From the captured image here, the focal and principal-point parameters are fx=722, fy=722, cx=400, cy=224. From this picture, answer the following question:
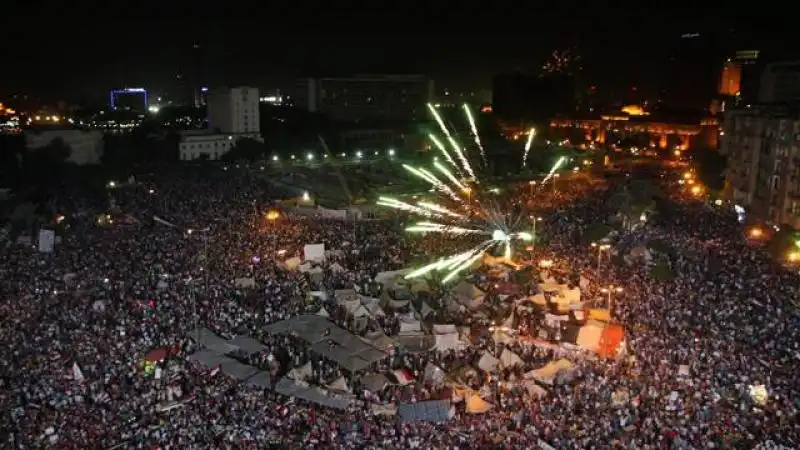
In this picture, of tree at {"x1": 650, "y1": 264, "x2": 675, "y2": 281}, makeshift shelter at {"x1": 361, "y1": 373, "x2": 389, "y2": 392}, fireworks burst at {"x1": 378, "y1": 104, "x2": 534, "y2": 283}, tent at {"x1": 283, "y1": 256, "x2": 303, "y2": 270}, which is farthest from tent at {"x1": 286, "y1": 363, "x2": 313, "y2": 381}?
tree at {"x1": 650, "y1": 264, "x2": 675, "y2": 281}

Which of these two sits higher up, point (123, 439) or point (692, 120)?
point (692, 120)

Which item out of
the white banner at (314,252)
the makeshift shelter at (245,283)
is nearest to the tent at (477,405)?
the makeshift shelter at (245,283)

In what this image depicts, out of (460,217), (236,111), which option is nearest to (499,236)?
(460,217)

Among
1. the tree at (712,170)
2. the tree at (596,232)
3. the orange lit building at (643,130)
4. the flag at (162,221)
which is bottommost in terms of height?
the flag at (162,221)

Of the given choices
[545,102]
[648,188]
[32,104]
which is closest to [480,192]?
[648,188]

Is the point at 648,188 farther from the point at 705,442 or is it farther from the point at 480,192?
the point at 705,442

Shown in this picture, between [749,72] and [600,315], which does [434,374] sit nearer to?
[600,315]

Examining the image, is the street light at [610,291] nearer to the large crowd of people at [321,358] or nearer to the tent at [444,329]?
the large crowd of people at [321,358]
